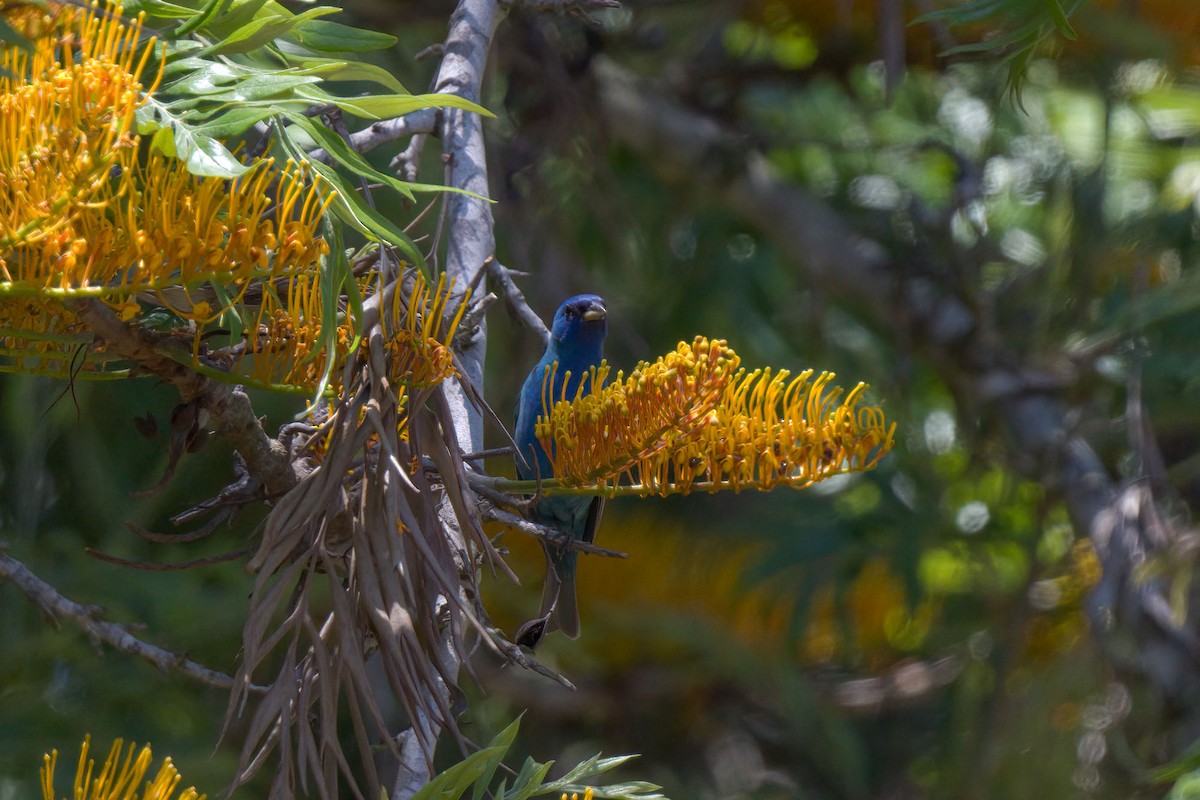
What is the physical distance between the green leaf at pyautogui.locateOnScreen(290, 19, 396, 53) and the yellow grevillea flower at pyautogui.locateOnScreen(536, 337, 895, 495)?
570 millimetres

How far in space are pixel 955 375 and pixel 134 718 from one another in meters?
3.23

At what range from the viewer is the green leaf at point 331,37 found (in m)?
1.70

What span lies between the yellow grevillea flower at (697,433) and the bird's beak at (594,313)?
134cm

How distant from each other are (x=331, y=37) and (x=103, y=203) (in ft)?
1.76

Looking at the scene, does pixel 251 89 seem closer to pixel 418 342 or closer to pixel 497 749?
pixel 418 342

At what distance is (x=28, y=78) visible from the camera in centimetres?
150

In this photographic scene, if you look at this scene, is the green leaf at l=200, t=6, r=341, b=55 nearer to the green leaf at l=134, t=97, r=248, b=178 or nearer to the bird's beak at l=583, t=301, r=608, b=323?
the green leaf at l=134, t=97, r=248, b=178

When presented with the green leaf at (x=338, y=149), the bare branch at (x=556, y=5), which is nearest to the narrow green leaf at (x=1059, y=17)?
the bare branch at (x=556, y=5)

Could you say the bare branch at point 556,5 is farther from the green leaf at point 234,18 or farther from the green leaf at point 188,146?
the green leaf at point 188,146

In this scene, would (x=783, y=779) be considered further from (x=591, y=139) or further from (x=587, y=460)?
(x=587, y=460)

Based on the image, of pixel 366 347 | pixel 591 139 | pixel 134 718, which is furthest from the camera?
pixel 591 139

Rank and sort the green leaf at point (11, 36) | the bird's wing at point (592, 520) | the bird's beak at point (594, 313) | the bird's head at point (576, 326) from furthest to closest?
1. the bird's wing at point (592, 520)
2. the bird's head at point (576, 326)
3. the bird's beak at point (594, 313)
4. the green leaf at point (11, 36)

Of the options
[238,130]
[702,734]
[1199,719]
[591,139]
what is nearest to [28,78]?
[238,130]

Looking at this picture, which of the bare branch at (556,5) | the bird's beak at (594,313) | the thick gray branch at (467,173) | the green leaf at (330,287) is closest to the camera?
the green leaf at (330,287)
